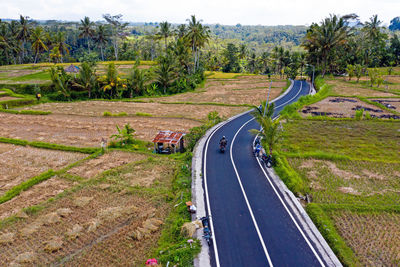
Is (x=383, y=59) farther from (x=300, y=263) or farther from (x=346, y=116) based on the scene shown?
(x=300, y=263)

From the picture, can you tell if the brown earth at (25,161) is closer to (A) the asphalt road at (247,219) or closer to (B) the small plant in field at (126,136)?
(B) the small plant in field at (126,136)

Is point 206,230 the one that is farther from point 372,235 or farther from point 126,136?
point 126,136

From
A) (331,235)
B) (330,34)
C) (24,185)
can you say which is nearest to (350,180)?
(331,235)

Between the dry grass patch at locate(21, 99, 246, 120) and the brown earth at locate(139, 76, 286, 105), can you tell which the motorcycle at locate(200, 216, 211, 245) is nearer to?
the dry grass patch at locate(21, 99, 246, 120)

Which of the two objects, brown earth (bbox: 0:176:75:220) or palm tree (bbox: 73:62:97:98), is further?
palm tree (bbox: 73:62:97:98)

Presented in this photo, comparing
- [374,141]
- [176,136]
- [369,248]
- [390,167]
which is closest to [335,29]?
[374,141]

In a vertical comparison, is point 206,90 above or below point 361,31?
below

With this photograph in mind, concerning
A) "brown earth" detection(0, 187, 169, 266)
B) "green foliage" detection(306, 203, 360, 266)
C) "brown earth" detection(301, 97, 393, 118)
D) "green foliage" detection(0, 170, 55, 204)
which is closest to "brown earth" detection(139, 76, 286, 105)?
"brown earth" detection(301, 97, 393, 118)
